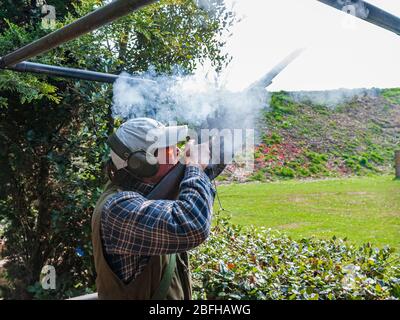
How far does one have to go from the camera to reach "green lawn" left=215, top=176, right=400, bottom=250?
5832 millimetres

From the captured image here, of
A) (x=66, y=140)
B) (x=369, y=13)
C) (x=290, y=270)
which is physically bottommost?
(x=290, y=270)

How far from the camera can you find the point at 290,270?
10.2ft

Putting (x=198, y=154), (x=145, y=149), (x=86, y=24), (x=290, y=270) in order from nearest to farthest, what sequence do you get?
(x=86, y=24) < (x=145, y=149) < (x=198, y=154) < (x=290, y=270)

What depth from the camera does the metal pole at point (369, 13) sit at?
4.38 feet

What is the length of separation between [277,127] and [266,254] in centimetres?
441

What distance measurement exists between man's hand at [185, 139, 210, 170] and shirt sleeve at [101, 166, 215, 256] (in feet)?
0.63

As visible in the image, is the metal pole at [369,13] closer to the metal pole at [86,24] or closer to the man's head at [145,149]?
the metal pole at [86,24]

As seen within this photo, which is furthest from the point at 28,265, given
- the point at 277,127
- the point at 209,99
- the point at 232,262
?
the point at 277,127

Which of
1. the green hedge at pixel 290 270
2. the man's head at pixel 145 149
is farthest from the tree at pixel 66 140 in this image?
the man's head at pixel 145 149

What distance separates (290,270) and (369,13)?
7.00 feet

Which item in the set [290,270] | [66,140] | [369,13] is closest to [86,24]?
[369,13]

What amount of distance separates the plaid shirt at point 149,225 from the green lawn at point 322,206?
3.92m

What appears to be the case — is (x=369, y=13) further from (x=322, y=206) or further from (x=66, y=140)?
(x=322, y=206)

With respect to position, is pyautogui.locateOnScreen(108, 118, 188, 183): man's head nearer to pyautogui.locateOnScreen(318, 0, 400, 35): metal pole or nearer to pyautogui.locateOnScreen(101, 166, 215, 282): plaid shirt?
pyautogui.locateOnScreen(101, 166, 215, 282): plaid shirt
